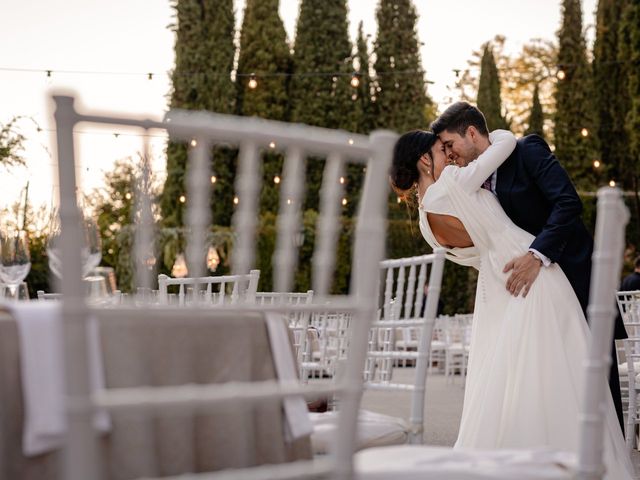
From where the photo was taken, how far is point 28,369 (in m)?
1.54

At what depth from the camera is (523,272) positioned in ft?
9.55

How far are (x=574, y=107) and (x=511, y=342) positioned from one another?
21813 mm

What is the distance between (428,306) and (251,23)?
2263cm

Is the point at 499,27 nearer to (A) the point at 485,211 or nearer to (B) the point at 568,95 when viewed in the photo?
(B) the point at 568,95

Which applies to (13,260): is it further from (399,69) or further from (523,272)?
(399,69)

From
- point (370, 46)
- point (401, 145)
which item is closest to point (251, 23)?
point (370, 46)

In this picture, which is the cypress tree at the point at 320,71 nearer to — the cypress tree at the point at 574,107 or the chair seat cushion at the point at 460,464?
the cypress tree at the point at 574,107

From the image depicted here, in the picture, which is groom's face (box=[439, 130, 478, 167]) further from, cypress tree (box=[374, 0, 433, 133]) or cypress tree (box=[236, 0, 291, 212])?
cypress tree (box=[374, 0, 433, 133])

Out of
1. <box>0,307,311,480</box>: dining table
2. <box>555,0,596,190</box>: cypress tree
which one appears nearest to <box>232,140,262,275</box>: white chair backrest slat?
<box>0,307,311,480</box>: dining table

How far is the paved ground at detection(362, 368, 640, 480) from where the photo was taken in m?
6.14

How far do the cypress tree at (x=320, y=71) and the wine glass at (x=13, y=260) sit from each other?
2004 cm

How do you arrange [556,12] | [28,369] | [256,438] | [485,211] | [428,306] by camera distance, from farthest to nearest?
→ [556,12], [485,211], [428,306], [256,438], [28,369]

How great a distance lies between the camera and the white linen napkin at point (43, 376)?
1.52 meters

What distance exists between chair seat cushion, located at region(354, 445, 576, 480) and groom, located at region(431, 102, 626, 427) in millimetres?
1205
